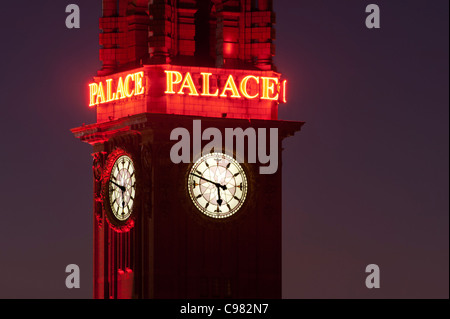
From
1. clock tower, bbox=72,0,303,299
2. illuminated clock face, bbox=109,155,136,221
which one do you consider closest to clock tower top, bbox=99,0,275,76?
clock tower, bbox=72,0,303,299

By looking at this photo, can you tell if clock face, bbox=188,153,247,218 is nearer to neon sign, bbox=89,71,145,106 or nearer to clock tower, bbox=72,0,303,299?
clock tower, bbox=72,0,303,299

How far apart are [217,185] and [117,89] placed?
634cm

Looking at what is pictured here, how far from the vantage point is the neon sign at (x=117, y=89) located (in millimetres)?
131875

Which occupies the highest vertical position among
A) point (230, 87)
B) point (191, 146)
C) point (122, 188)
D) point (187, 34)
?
point (187, 34)

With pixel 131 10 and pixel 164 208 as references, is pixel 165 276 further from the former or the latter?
pixel 131 10

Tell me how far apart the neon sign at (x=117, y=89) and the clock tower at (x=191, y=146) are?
0.04 meters

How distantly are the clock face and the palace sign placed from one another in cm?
287

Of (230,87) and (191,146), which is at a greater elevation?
(230,87)

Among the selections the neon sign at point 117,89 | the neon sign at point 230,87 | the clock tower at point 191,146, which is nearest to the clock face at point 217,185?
the clock tower at point 191,146

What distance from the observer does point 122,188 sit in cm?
13338

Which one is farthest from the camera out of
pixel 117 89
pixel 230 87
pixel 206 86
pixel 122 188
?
pixel 117 89

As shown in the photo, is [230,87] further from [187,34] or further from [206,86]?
[187,34]

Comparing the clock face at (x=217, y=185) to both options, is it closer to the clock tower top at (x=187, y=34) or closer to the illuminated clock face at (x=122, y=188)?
the illuminated clock face at (x=122, y=188)

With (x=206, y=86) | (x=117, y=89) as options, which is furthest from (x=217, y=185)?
(x=117, y=89)
